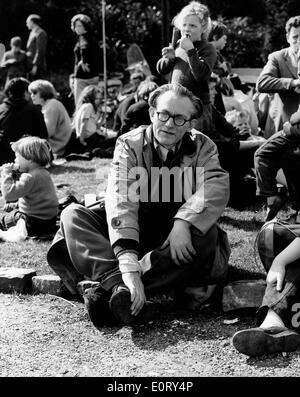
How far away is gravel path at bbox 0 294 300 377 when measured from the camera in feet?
12.2

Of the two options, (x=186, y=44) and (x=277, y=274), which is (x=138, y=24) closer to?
(x=186, y=44)

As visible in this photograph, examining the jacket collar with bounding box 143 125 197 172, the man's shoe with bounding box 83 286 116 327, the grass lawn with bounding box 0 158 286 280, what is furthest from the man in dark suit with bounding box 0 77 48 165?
the man's shoe with bounding box 83 286 116 327

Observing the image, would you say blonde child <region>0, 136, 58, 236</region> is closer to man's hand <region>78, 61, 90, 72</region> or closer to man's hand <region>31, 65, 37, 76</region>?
man's hand <region>78, 61, 90, 72</region>

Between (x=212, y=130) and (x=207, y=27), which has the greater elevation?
(x=207, y=27)

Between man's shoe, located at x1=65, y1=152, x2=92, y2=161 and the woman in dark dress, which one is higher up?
the woman in dark dress

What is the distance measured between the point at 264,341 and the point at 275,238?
75 centimetres

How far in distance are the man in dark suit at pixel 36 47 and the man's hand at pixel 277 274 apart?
37.4 feet

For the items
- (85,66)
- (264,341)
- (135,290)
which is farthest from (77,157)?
(264,341)

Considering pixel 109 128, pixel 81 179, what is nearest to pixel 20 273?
pixel 81 179

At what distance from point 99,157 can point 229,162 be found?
3.67 meters

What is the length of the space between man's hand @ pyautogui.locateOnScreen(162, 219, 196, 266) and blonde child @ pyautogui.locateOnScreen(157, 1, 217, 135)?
8.06ft

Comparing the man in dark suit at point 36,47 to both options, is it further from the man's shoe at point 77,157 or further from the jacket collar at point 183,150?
the jacket collar at point 183,150

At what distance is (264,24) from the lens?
57.0 feet
